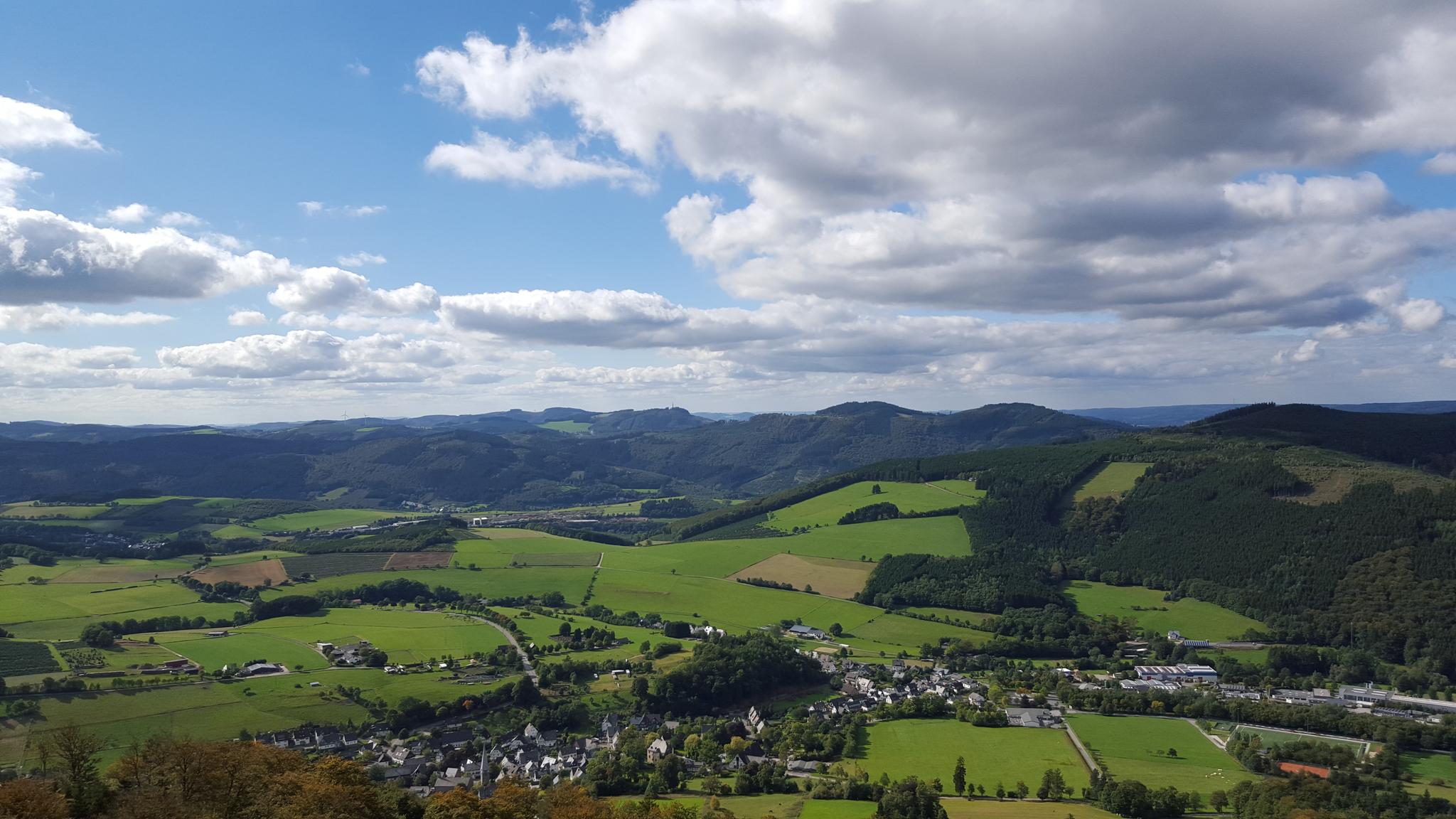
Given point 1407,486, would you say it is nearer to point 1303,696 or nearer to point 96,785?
point 1303,696

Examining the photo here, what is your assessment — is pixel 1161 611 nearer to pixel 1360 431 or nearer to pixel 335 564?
pixel 1360 431

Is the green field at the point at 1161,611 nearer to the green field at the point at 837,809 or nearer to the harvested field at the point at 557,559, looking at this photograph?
the green field at the point at 837,809

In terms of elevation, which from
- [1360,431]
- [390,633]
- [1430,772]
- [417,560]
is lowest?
[1430,772]

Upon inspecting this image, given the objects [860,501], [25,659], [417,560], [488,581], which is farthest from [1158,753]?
[417,560]

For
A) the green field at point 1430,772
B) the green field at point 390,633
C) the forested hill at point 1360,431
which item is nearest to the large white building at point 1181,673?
the green field at point 1430,772

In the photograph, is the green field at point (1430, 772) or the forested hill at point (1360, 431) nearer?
the green field at point (1430, 772)
